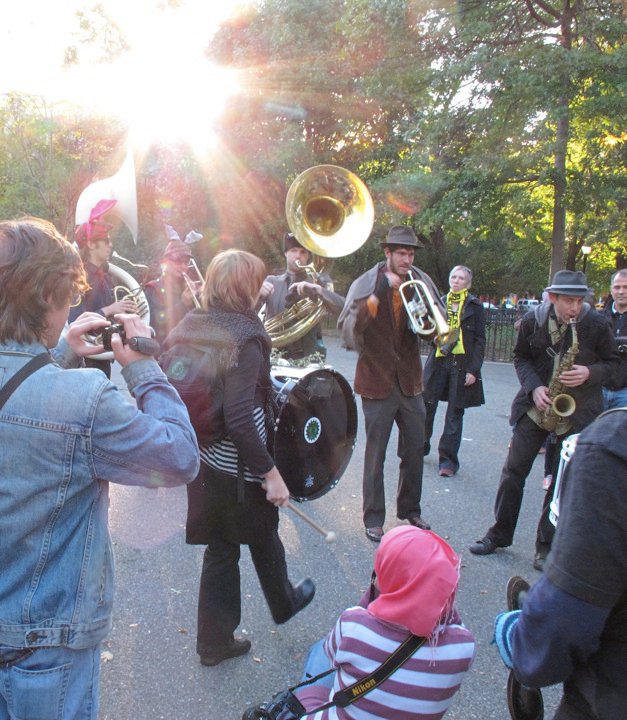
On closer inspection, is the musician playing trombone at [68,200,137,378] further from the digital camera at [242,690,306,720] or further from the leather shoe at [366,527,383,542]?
the digital camera at [242,690,306,720]

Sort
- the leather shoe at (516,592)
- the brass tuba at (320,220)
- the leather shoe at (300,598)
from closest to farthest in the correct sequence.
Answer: the leather shoe at (516,592) → the leather shoe at (300,598) → the brass tuba at (320,220)

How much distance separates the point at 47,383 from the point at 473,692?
2.23 m

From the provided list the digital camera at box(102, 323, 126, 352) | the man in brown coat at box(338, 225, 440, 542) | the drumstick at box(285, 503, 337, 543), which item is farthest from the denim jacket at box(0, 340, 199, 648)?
the man in brown coat at box(338, 225, 440, 542)

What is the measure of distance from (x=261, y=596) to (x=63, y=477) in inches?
87.4

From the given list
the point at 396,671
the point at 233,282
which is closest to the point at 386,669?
the point at 396,671

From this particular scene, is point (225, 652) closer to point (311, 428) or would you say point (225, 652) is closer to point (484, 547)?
point (311, 428)

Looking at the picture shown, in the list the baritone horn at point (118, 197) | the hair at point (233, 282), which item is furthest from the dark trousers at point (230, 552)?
the baritone horn at point (118, 197)

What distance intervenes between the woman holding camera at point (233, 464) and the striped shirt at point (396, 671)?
96 centimetres

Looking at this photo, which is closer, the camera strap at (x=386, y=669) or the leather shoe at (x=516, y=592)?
the leather shoe at (x=516, y=592)

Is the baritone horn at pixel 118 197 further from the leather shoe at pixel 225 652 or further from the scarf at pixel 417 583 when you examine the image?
the scarf at pixel 417 583

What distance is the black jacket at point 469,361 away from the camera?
5.50m

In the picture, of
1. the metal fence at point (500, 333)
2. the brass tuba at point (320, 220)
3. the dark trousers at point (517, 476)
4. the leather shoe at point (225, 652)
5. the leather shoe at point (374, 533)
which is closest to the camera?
the leather shoe at point (225, 652)

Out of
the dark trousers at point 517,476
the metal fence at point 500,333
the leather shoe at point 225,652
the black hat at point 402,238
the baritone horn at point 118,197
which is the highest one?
the baritone horn at point 118,197

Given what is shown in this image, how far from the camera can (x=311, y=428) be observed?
3146mm
